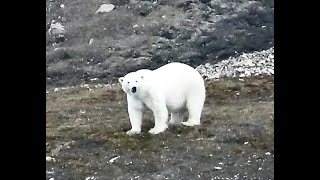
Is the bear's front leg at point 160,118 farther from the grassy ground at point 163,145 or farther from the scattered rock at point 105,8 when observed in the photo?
the scattered rock at point 105,8

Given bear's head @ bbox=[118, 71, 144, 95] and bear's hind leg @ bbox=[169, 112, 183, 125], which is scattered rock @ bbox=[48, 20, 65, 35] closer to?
bear's hind leg @ bbox=[169, 112, 183, 125]

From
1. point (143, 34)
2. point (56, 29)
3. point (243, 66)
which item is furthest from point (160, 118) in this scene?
point (56, 29)

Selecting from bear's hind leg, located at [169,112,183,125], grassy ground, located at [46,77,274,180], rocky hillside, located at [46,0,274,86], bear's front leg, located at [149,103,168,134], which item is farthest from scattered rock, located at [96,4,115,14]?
bear's front leg, located at [149,103,168,134]

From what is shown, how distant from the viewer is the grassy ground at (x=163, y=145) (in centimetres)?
962

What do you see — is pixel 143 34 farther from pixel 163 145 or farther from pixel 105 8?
pixel 163 145

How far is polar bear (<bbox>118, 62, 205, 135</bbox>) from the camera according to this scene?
10828 mm

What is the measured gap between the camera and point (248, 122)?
11938 millimetres

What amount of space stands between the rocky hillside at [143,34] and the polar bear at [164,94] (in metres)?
7.81

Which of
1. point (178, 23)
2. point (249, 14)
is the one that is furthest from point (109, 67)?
point (249, 14)

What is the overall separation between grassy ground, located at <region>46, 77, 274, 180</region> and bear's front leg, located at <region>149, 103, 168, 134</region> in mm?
142

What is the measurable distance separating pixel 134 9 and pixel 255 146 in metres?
14.1

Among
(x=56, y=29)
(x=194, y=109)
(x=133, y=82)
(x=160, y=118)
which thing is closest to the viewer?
(x=133, y=82)

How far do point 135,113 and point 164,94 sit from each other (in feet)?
2.18

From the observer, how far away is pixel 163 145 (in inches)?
421
